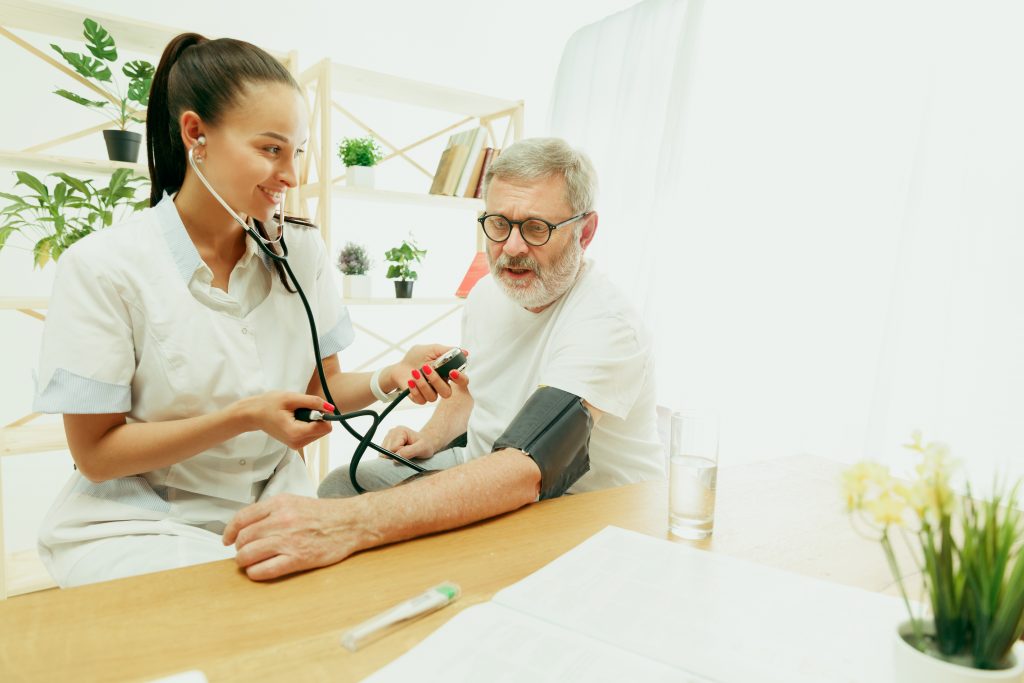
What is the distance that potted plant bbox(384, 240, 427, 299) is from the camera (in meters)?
2.87

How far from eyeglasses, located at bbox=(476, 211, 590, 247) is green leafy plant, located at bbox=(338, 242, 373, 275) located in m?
Result: 1.38

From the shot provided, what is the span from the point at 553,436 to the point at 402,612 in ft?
1.53

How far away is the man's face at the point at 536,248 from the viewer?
144 centimetres

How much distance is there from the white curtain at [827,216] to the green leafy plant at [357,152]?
1.19m

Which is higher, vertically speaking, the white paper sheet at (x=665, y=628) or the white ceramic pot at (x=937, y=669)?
the white ceramic pot at (x=937, y=669)

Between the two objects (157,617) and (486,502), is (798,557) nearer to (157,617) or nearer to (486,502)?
(486,502)

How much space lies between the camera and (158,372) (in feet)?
3.88

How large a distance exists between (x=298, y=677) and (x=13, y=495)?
244 centimetres

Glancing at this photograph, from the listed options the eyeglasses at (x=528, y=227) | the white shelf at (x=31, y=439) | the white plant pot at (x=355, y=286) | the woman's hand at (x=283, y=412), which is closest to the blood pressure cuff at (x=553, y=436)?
the woman's hand at (x=283, y=412)

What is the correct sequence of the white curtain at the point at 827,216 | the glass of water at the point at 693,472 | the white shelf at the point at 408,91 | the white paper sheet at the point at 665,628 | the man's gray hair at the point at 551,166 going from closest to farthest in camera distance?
the white paper sheet at the point at 665,628 < the glass of water at the point at 693,472 < the man's gray hair at the point at 551,166 < the white curtain at the point at 827,216 < the white shelf at the point at 408,91

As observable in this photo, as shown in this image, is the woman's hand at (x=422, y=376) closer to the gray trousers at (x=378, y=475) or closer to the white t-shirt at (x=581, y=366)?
the white t-shirt at (x=581, y=366)

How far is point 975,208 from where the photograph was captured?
1.92m

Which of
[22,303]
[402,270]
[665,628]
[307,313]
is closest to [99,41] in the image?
[22,303]

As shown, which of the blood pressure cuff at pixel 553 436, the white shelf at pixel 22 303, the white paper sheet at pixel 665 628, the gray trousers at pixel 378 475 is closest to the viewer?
the white paper sheet at pixel 665 628
